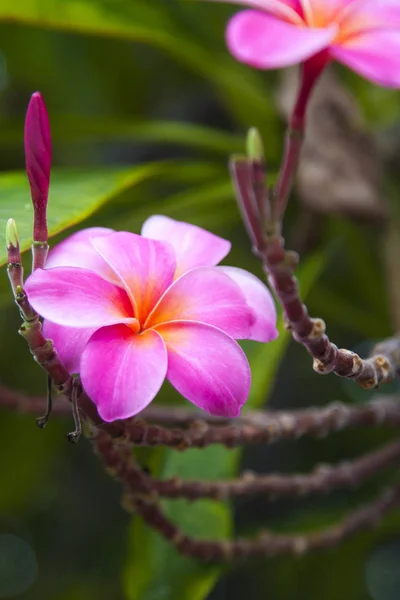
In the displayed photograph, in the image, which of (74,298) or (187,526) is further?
(187,526)

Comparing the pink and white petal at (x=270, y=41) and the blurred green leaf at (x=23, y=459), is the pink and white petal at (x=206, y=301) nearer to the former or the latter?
the pink and white petal at (x=270, y=41)

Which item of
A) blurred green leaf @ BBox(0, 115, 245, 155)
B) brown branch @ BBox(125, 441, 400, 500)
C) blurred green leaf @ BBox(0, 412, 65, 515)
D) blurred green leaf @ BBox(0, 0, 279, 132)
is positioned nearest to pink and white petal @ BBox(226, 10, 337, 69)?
brown branch @ BBox(125, 441, 400, 500)

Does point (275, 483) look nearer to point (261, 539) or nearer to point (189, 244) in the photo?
point (261, 539)

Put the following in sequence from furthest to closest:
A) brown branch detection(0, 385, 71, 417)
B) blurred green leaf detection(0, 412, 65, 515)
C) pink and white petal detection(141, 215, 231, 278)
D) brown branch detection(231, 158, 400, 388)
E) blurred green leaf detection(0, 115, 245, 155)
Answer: blurred green leaf detection(0, 412, 65, 515) → blurred green leaf detection(0, 115, 245, 155) → brown branch detection(0, 385, 71, 417) → pink and white petal detection(141, 215, 231, 278) → brown branch detection(231, 158, 400, 388)

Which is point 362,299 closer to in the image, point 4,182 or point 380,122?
point 380,122

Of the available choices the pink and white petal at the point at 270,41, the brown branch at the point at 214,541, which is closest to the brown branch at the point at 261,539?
the brown branch at the point at 214,541

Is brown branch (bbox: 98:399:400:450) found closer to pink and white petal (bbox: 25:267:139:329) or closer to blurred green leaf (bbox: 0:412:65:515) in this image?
pink and white petal (bbox: 25:267:139:329)

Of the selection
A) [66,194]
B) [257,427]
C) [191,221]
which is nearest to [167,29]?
[191,221]

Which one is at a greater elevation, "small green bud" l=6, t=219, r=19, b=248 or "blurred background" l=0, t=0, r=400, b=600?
"small green bud" l=6, t=219, r=19, b=248
